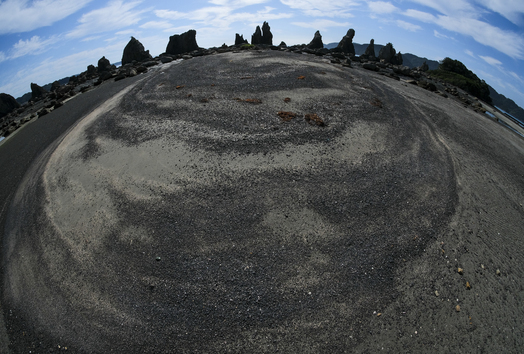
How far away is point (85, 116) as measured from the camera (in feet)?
62.8

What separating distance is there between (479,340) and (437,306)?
45.3 inches

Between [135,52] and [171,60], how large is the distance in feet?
34.6

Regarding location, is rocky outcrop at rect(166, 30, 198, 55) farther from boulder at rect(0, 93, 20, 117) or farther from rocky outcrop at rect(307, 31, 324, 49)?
boulder at rect(0, 93, 20, 117)

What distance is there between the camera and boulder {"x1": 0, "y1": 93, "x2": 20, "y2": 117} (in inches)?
1144

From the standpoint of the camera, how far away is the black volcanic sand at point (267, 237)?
7121 mm

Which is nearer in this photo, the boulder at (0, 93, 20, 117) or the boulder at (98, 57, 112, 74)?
the boulder at (0, 93, 20, 117)

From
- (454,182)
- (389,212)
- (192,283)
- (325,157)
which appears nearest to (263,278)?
(192,283)

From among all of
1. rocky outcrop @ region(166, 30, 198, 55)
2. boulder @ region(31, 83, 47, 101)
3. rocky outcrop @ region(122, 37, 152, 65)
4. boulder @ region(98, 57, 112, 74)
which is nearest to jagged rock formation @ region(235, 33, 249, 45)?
rocky outcrop @ region(166, 30, 198, 55)

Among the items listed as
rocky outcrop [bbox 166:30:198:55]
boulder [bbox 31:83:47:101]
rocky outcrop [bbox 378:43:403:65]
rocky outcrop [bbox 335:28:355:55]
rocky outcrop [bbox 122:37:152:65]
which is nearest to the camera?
boulder [bbox 31:83:47:101]

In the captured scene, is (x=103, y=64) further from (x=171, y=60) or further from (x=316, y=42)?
(x=316, y=42)

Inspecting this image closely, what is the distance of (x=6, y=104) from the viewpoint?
29391 mm

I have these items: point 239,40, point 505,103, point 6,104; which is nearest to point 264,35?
point 239,40

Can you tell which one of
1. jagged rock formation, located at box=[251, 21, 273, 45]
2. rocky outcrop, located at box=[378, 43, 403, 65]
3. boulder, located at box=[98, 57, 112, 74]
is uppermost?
jagged rock formation, located at box=[251, 21, 273, 45]

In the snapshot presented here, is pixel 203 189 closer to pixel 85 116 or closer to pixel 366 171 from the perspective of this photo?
pixel 366 171
